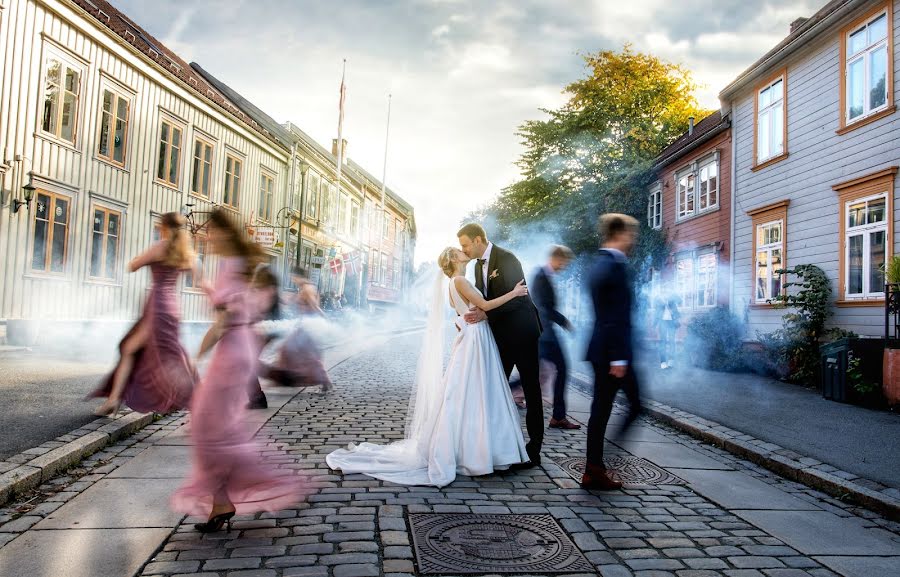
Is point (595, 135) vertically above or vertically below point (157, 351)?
above

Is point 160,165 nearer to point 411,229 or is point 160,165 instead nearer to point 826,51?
point 826,51

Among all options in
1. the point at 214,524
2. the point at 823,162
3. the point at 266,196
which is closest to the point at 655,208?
the point at 823,162

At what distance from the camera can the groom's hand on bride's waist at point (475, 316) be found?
5.47 meters

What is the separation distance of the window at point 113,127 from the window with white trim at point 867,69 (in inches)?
637

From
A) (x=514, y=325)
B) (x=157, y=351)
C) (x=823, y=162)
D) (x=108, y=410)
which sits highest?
(x=823, y=162)

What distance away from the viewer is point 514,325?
5.65 metres

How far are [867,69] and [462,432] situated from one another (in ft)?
39.6

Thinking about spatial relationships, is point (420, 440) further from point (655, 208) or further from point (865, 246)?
point (655, 208)

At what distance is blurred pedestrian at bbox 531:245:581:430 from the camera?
24.5 feet

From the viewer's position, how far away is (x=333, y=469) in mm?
5172

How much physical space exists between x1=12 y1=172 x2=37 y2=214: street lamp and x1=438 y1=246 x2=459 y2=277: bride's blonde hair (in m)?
11.2

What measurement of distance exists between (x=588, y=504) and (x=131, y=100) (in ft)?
55.4

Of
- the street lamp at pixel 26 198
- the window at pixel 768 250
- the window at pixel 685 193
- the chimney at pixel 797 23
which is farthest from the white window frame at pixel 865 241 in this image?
the street lamp at pixel 26 198

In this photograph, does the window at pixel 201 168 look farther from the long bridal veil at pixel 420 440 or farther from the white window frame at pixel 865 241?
the white window frame at pixel 865 241
